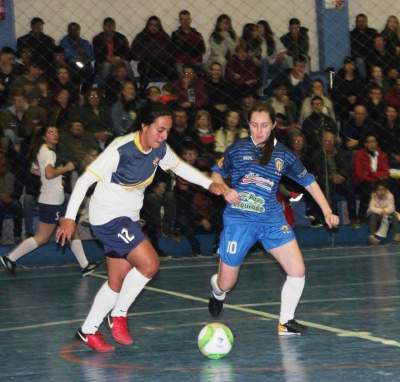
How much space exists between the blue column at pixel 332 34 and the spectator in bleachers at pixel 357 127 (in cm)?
271

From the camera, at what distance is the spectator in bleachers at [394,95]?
731 inches

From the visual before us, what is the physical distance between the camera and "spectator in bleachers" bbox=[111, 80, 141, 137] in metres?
16.1

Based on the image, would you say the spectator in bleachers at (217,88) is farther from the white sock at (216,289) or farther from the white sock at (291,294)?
the white sock at (291,294)

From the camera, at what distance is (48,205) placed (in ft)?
46.5

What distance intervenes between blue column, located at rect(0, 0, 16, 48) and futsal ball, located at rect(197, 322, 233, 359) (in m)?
11.6

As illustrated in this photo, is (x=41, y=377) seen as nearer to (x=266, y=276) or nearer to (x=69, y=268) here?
(x=266, y=276)

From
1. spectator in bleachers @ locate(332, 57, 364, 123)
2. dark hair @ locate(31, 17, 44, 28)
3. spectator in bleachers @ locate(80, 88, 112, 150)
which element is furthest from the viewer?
spectator in bleachers @ locate(332, 57, 364, 123)

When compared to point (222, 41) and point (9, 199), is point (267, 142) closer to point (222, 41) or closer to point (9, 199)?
point (9, 199)

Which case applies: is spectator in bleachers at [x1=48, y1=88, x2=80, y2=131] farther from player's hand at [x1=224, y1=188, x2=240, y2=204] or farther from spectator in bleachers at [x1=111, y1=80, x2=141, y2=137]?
player's hand at [x1=224, y1=188, x2=240, y2=204]

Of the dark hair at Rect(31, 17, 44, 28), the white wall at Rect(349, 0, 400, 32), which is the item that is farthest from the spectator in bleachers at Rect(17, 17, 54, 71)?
the white wall at Rect(349, 0, 400, 32)

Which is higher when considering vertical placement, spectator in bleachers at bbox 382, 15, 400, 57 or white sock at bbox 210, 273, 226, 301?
spectator in bleachers at bbox 382, 15, 400, 57

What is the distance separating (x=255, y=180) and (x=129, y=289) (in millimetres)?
1315

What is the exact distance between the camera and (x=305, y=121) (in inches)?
673

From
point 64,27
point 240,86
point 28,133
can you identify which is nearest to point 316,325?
point 28,133
